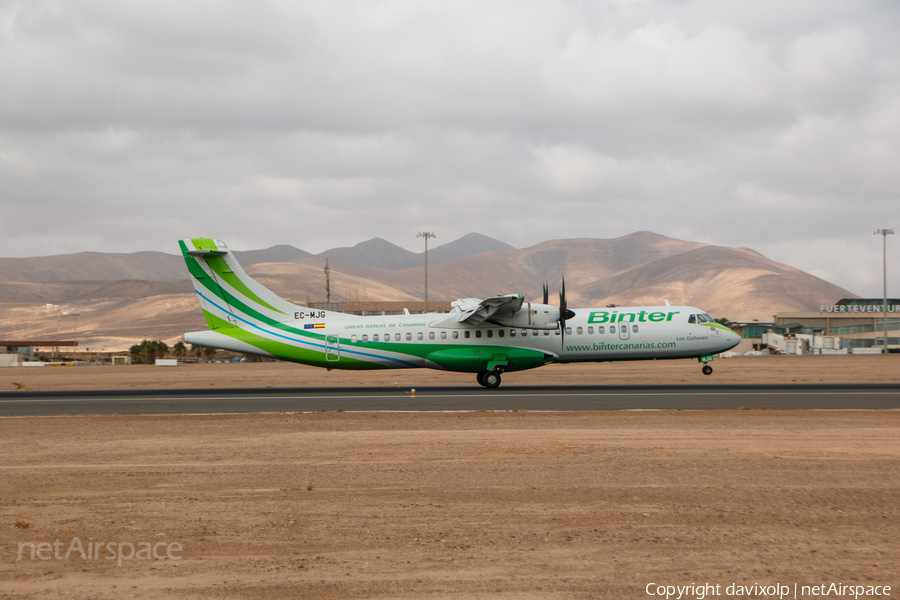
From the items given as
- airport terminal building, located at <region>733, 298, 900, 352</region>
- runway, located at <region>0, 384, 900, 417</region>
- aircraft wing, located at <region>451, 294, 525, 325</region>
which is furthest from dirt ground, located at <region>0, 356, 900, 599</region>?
airport terminal building, located at <region>733, 298, 900, 352</region>

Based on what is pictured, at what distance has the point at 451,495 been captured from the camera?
10.9 metres

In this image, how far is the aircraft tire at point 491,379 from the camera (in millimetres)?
30141

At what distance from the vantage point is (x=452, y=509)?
1011 cm

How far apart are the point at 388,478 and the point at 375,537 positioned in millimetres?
3396

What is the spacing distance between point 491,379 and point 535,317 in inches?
135

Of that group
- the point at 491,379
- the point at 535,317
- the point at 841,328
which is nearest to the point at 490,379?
the point at 491,379

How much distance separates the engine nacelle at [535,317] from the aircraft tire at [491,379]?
94.2 inches

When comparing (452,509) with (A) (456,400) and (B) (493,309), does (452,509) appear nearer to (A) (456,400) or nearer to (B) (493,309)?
(A) (456,400)

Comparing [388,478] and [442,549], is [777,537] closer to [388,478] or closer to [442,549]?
[442,549]

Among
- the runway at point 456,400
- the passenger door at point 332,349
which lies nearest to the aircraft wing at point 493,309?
the runway at point 456,400

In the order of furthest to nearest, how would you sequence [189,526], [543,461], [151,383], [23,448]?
1. [151,383]
2. [23,448]
3. [543,461]
4. [189,526]

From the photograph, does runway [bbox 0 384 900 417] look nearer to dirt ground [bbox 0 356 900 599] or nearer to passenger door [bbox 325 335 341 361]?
passenger door [bbox 325 335 341 361]

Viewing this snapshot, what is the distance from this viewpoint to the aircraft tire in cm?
3014

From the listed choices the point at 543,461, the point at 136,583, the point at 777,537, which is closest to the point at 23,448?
the point at 136,583
